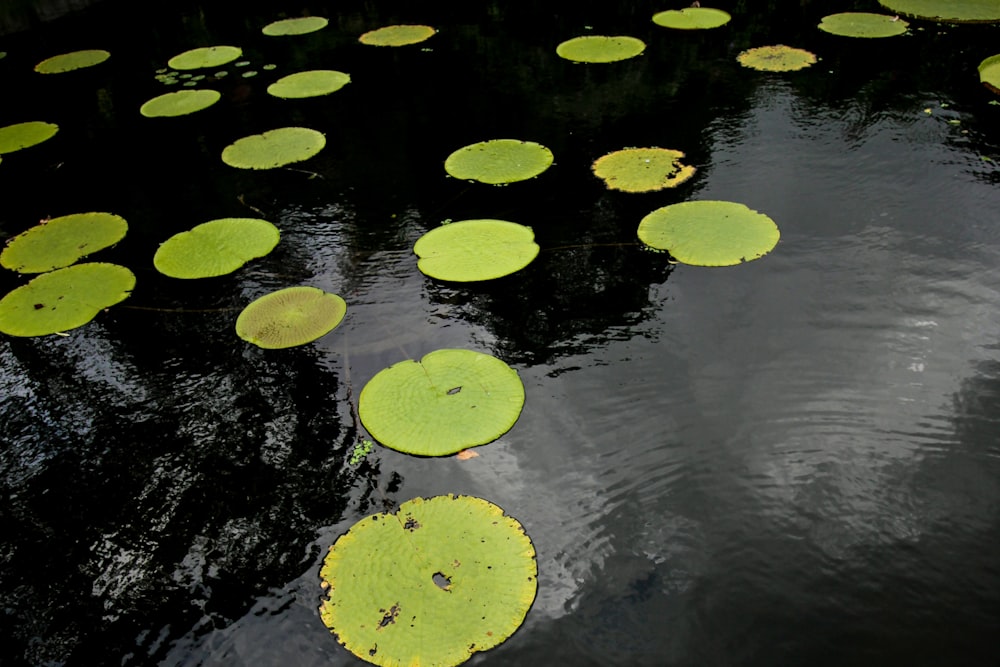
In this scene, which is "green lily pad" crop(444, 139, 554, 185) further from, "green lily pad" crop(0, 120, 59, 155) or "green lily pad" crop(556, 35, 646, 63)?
"green lily pad" crop(0, 120, 59, 155)

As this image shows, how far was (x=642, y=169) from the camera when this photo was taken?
425 centimetres

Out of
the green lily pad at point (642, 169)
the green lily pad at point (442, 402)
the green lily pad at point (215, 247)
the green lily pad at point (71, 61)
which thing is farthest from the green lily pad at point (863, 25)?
the green lily pad at point (71, 61)

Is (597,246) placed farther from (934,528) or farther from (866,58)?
(866,58)

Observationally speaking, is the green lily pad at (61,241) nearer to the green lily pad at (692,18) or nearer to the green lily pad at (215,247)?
the green lily pad at (215,247)

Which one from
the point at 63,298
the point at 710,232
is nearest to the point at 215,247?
the point at 63,298

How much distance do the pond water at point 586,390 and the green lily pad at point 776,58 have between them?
0.61 feet

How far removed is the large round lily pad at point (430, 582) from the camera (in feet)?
6.70

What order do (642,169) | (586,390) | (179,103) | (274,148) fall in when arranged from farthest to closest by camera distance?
(179,103) → (274,148) → (642,169) → (586,390)

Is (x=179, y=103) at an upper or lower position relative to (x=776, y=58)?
lower

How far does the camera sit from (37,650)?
7.11 feet

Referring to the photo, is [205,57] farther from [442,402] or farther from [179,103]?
[442,402]

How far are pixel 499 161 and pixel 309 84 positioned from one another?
7.96 feet

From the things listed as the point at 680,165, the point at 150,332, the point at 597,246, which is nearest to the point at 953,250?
the point at 680,165

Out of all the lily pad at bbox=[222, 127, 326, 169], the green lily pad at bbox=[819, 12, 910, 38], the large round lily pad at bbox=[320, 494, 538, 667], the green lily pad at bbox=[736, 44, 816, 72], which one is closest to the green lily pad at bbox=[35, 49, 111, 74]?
the lily pad at bbox=[222, 127, 326, 169]
